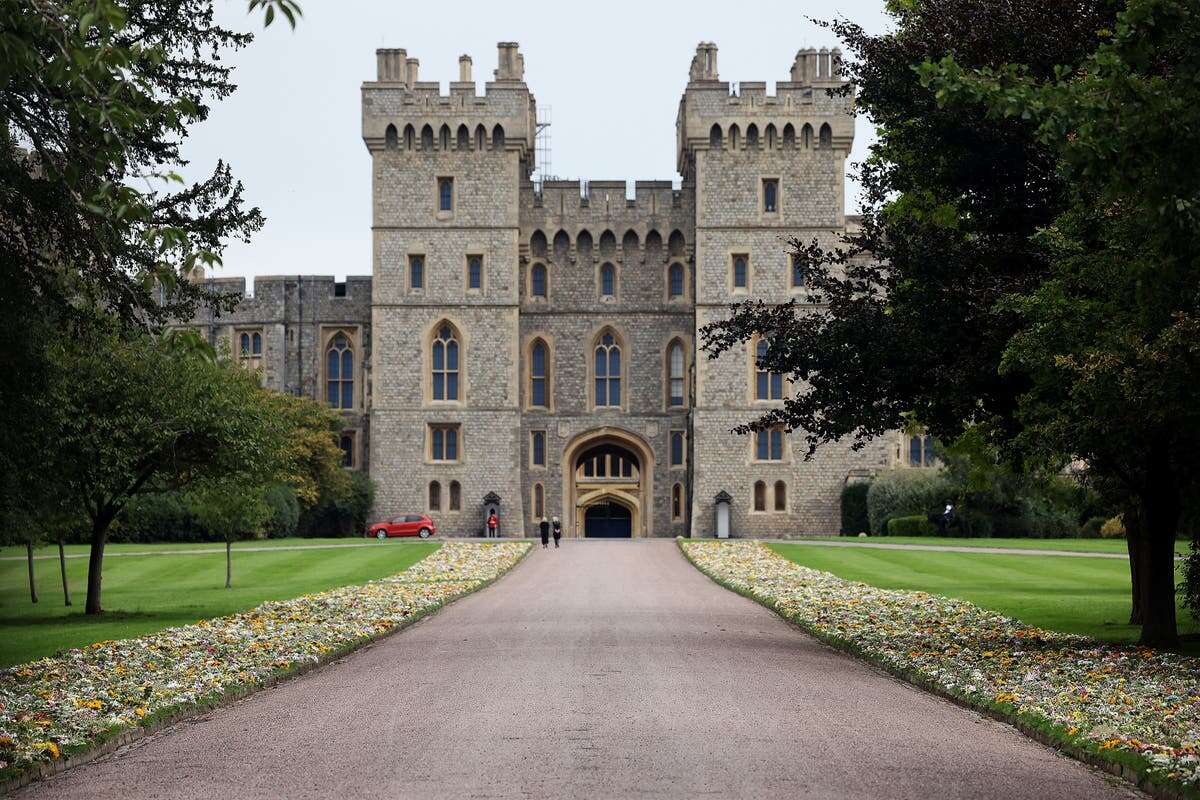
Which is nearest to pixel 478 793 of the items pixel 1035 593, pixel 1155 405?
pixel 1155 405

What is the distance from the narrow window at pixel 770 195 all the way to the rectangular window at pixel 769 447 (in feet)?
27.2

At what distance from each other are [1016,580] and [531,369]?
30.7 m

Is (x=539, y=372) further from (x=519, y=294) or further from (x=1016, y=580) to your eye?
(x=1016, y=580)

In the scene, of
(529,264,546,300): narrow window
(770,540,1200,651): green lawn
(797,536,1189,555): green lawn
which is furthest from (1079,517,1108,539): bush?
(529,264,546,300): narrow window

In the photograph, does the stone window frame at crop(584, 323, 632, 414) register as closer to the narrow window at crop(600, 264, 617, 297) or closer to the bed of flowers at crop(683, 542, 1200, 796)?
the narrow window at crop(600, 264, 617, 297)

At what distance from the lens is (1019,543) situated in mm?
49656

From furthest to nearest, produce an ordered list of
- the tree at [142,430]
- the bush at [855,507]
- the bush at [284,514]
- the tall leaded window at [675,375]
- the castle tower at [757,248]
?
the tall leaded window at [675,375] < the castle tower at [757,248] < the bush at [855,507] < the bush at [284,514] < the tree at [142,430]

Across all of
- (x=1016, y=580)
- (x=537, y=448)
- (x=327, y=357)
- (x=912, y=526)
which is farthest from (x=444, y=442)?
(x=1016, y=580)

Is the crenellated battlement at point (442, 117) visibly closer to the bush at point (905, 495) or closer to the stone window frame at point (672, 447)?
the stone window frame at point (672, 447)

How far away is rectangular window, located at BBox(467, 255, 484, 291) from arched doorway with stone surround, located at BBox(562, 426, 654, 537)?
718 centimetres

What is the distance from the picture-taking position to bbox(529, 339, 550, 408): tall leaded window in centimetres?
6238

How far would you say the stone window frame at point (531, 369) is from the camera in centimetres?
6216

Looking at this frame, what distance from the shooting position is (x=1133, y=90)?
32.2 ft

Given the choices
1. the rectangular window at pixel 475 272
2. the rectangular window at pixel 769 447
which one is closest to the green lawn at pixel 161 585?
the rectangular window at pixel 475 272
